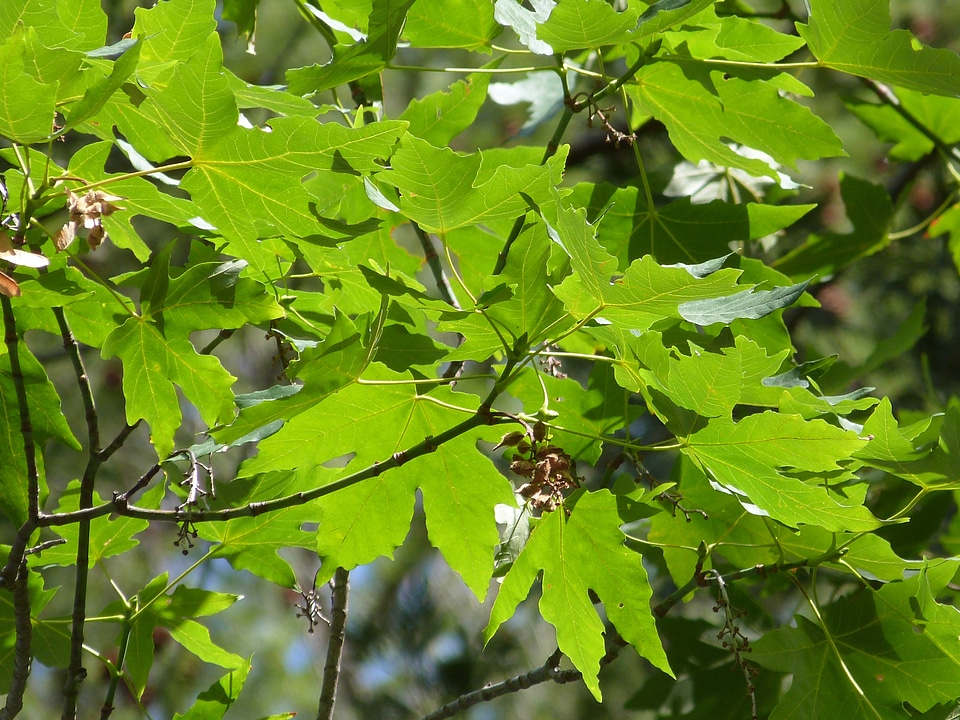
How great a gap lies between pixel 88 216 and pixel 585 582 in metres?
0.55

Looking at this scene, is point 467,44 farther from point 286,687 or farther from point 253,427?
point 286,687

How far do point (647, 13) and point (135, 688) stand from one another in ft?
2.88

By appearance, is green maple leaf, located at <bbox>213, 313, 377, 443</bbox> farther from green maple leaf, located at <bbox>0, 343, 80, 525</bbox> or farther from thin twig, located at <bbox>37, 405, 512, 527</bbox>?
green maple leaf, located at <bbox>0, 343, 80, 525</bbox>

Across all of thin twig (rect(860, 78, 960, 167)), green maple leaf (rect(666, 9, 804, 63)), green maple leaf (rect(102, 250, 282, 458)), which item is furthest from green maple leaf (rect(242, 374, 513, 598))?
thin twig (rect(860, 78, 960, 167))

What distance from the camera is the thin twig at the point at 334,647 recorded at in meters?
0.99

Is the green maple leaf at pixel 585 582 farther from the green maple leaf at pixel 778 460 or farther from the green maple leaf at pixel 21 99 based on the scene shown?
the green maple leaf at pixel 21 99

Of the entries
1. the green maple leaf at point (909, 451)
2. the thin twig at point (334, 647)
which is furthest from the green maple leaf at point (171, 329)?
the green maple leaf at point (909, 451)

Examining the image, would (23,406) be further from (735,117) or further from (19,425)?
(735,117)

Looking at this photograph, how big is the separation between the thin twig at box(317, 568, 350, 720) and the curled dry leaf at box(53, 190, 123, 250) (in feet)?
1.64

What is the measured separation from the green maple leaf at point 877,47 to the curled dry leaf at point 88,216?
0.69 meters

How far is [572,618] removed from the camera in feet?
2.67

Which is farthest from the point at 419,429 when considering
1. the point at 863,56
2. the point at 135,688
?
the point at 863,56

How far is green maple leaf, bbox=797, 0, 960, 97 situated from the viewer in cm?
83

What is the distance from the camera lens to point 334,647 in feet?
3.29
